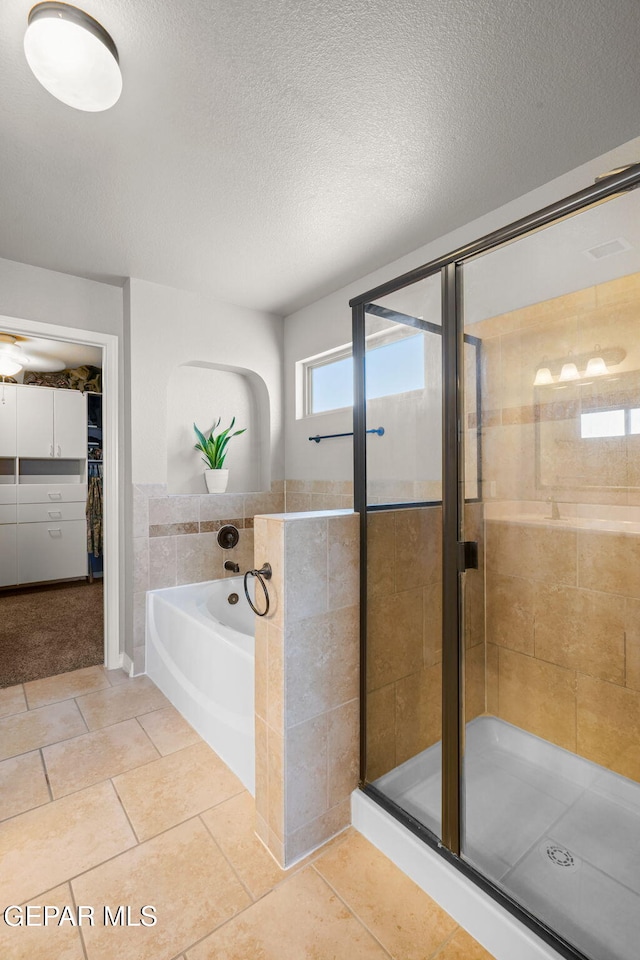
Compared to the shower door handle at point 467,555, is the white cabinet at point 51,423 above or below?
above

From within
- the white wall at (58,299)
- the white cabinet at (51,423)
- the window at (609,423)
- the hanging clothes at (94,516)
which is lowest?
the hanging clothes at (94,516)

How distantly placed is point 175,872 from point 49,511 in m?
4.48

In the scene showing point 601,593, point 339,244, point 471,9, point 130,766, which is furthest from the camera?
point 339,244

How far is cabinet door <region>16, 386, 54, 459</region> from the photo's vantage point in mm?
4770

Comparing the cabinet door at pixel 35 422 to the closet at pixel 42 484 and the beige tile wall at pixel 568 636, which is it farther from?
the beige tile wall at pixel 568 636

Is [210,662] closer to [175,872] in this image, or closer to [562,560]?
[175,872]

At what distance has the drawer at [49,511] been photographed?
4.80 m

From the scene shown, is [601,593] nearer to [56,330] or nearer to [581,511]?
[581,511]

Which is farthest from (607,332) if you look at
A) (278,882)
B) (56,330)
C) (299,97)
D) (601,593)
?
(56,330)

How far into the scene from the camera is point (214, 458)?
311 cm

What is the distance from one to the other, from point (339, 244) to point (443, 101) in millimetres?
962

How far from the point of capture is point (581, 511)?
4.87ft

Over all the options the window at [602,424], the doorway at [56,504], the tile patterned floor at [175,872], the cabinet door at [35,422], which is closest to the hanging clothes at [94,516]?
the doorway at [56,504]

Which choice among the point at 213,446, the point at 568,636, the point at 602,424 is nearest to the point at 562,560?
the point at 568,636
